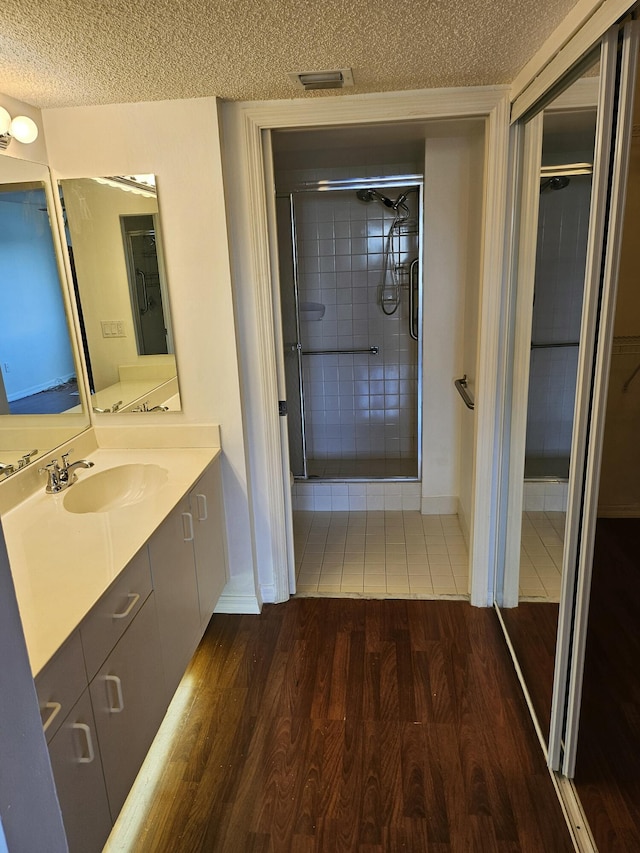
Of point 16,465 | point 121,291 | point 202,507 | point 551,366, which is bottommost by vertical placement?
point 202,507

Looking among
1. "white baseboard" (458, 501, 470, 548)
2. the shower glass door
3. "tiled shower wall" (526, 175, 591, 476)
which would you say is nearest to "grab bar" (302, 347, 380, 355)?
the shower glass door

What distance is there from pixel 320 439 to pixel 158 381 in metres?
2.30

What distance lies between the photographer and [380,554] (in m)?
3.11

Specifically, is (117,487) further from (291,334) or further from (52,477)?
(291,334)

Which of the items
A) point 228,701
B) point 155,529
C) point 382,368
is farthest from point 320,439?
point 155,529

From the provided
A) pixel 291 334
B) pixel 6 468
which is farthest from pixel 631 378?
pixel 6 468

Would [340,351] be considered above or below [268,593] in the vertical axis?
above

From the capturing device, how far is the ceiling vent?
6.14 feet

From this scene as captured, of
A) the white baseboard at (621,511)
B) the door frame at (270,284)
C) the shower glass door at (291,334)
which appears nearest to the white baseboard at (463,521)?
the door frame at (270,284)

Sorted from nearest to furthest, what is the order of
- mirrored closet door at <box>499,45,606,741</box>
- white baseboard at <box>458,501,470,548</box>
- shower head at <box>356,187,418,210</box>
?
mirrored closet door at <box>499,45,606,741</box>, white baseboard at <box>458,501,470,548</box>, shower head at <box>356,187,418,210</box>

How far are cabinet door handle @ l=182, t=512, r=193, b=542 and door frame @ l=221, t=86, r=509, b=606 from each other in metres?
0.56

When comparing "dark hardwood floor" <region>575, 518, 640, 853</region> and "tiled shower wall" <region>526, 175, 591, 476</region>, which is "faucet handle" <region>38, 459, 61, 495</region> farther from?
"dark hardwood floor" <region>575, 518, 640, 853</region>

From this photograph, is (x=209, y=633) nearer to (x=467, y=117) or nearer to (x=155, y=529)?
(x=155, y=529)

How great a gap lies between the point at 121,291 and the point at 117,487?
803 mm
